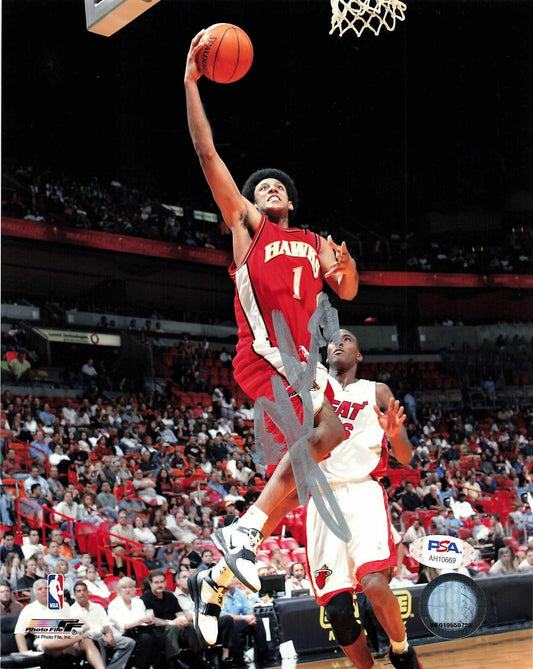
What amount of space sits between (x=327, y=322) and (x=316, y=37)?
11088 millimetres

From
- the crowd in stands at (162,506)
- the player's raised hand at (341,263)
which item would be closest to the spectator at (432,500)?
the crowd in stands at (162,506)

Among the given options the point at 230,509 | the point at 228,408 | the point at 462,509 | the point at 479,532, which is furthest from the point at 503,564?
the point at 228,408

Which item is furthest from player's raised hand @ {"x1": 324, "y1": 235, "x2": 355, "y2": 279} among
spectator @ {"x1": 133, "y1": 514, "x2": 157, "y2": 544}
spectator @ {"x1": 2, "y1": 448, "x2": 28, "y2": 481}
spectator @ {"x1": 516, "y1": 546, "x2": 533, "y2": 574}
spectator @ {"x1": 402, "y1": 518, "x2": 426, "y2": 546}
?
spectator @ {"x1": 2, "y1": 448, "x2": 28, "y2": 481}

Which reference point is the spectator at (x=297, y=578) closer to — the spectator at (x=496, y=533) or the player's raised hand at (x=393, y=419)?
the spectator at (x=496, y=533)

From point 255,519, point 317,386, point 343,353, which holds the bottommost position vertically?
point 255,519

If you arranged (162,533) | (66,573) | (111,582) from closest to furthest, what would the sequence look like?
1. (66,573)
2. (111,582)
3. (162,533)

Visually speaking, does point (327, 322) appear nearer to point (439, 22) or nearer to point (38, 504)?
point (38, 504)

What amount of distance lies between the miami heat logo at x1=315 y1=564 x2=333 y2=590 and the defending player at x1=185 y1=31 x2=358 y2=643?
78cm

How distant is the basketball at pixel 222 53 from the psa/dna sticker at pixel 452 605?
11.1 ft

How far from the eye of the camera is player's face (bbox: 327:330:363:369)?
482 cm

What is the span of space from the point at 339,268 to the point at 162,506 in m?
6.11

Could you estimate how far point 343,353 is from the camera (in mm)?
4824

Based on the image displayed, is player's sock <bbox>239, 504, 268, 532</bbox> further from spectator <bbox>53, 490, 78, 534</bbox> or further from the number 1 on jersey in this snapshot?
spectator <bbox>53, 490, 78, 534</bbox>

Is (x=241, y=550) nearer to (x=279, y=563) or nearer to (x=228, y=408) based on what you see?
(x=279, y=563)
